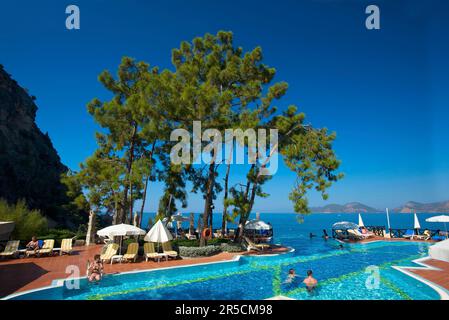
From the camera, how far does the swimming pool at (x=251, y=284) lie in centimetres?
918

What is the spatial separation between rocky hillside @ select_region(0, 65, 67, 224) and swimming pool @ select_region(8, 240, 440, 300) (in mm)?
36578

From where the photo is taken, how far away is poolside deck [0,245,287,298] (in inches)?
370

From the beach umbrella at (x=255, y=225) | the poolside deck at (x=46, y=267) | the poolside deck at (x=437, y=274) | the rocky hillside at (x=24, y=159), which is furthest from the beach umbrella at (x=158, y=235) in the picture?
the rocky hillside at (x=24, y=159)

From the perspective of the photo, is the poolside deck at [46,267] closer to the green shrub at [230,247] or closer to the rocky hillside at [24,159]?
the green shrub at [230,247]

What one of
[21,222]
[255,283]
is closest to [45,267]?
[21,222]

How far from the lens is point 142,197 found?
20375 mm

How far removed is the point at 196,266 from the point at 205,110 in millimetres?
8620

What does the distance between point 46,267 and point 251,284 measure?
956 centimetres

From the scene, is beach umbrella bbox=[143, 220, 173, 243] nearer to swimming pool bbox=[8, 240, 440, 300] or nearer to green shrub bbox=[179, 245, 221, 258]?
green shrub bbox=[179, 245, 221, 258]

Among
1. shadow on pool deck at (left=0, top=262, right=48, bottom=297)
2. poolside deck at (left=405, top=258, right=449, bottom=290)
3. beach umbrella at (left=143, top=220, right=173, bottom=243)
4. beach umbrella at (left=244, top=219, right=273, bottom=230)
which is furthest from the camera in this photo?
beach umbrella at (left=244, top=219, right=273, bottom=230)

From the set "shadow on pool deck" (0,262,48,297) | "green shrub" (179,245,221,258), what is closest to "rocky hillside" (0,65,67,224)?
"shadow on pool deck" (0,262,48,297)

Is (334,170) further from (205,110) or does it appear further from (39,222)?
(39,222)

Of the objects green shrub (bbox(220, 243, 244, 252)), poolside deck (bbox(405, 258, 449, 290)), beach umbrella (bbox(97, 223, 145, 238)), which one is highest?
beach umbrella (bbox(97, 223, 145, 238))
